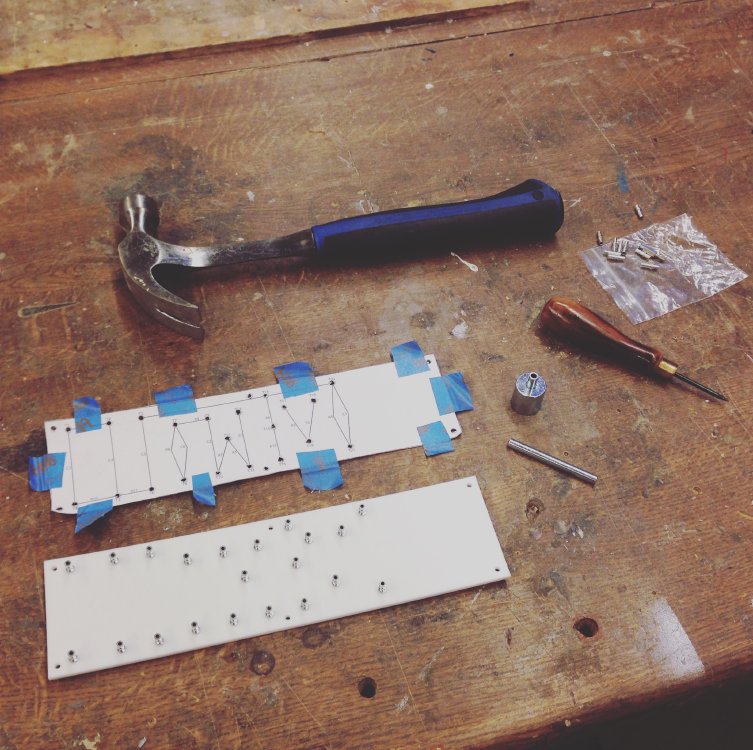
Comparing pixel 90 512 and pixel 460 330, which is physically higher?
pixel 460 330

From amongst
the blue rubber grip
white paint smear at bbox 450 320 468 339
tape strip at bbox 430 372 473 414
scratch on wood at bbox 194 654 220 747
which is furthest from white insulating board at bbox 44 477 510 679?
the blue rubber grip

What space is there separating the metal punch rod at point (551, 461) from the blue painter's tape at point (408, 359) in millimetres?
178

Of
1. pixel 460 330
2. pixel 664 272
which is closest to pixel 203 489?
pixel 460 330

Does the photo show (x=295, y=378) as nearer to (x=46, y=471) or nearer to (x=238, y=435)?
(x=238, y=435)

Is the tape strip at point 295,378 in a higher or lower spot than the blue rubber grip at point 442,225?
lower

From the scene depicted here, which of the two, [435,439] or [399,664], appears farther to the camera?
[435,439]

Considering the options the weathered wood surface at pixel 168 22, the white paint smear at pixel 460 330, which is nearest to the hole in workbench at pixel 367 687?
the white paint smear at pixel 460 330

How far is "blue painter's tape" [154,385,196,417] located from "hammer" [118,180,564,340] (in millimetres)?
95

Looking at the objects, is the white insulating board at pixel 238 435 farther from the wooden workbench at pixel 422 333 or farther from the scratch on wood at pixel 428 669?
the scratch on wood at pixel 428 669

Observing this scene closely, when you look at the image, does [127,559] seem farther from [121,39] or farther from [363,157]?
[121,39]

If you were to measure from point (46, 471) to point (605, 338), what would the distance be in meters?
0.83

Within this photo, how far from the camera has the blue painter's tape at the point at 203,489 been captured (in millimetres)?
1006

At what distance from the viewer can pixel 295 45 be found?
1.41 m

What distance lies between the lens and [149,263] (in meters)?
1.11
